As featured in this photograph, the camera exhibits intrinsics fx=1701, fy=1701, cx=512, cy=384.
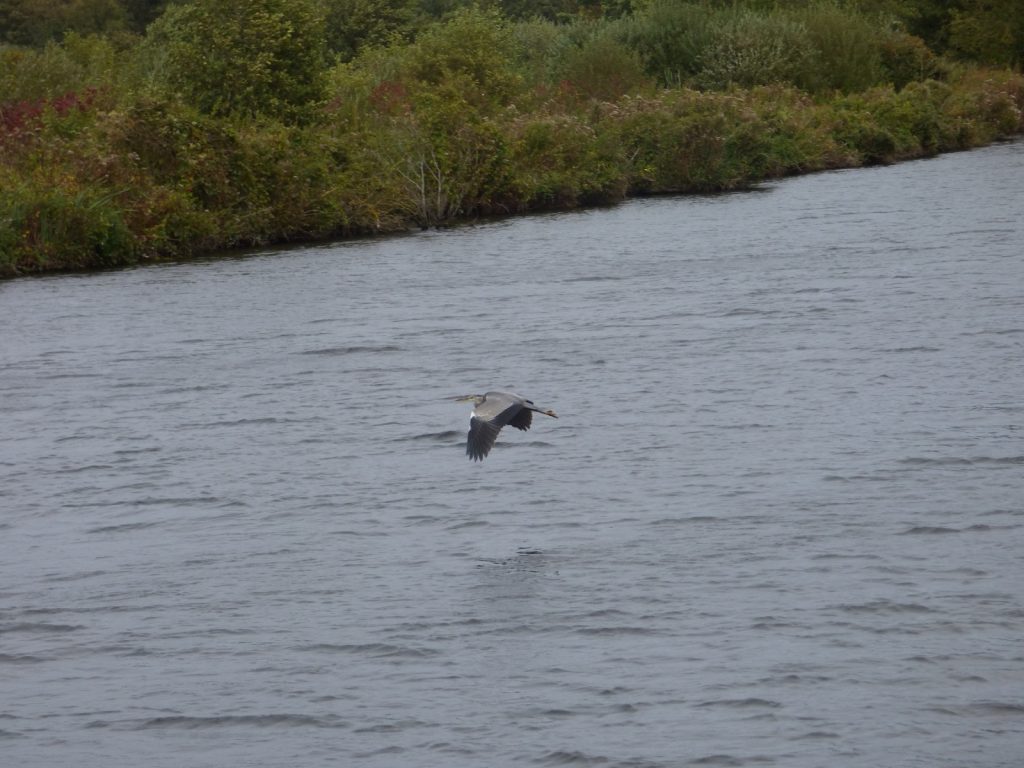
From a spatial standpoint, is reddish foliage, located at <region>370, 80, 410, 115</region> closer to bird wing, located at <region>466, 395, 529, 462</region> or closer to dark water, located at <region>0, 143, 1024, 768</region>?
dark water, located at <region>0, 143, 1024, 768</region>

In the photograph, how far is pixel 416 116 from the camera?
114ft

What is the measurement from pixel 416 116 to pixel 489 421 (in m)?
22.8

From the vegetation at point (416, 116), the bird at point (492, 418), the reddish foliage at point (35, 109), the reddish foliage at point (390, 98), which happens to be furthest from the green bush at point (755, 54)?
the bird at point (492, 418)

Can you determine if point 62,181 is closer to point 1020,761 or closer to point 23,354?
point 23,354

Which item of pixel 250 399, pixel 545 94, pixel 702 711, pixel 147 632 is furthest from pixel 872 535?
pixel 545 94

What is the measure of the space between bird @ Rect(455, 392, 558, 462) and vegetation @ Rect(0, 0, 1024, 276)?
17132 mm

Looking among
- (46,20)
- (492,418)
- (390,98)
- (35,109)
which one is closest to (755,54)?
(390,98)

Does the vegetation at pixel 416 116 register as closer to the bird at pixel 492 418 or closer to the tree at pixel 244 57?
the tree at pixel 244 57

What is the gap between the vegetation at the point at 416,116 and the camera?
3058 cm

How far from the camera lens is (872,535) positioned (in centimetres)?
1292

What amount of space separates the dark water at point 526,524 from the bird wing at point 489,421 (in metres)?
0.95

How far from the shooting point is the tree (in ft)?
112

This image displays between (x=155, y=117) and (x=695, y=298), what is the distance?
1238cm

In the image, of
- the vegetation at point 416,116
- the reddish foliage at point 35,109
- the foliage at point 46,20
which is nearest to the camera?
the vegetation at point 416,116
